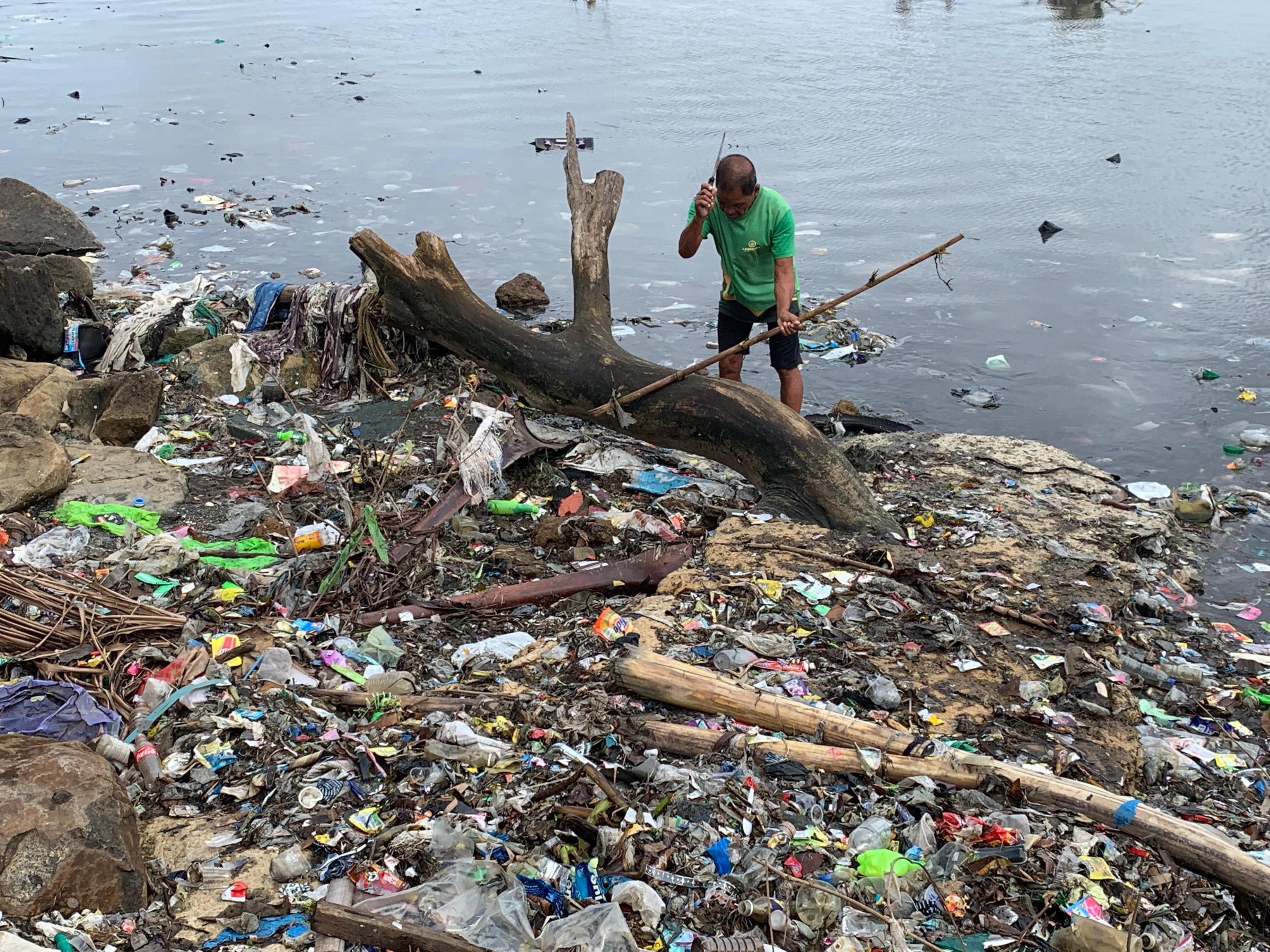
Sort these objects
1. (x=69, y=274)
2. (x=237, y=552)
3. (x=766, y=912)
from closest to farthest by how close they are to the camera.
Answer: (x=766, y=912)
(x=237, y=552)
(x=69, y=274)

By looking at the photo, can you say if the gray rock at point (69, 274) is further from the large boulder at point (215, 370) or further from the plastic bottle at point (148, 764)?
the plastic bottle at point (148, 764)

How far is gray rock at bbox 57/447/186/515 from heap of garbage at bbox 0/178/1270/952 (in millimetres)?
26

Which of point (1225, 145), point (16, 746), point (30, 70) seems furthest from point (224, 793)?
point (30, 70)

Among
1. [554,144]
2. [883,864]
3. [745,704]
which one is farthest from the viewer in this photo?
→ [554,144]

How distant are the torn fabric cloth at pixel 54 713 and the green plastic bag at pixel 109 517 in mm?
1627

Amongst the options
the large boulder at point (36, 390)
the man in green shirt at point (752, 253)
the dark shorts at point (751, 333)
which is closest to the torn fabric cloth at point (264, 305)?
the large boulder at point (36, 390)

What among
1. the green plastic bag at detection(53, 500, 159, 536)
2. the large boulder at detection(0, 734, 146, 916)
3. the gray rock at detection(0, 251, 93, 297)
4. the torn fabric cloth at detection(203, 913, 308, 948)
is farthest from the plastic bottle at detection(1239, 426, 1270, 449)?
the gray rock at detection(0, 251, 93, 297)

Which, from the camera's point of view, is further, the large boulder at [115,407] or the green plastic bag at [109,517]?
the large boulder at [115,407]

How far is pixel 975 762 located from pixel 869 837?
0.50 meters

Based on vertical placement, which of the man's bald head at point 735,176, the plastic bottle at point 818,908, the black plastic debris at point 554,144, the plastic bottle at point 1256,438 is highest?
the black plastic debris at point 554,144

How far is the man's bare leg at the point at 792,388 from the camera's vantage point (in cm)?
616

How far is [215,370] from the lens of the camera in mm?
6754

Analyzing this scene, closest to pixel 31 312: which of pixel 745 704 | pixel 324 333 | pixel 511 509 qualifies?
pixel 324 333

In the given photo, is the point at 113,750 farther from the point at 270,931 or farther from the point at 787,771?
the point at 787,771
